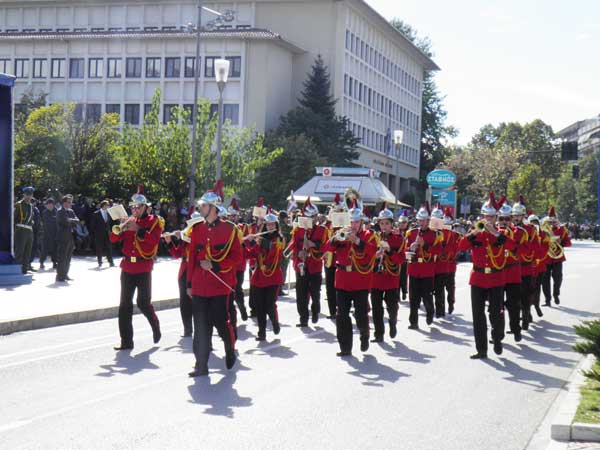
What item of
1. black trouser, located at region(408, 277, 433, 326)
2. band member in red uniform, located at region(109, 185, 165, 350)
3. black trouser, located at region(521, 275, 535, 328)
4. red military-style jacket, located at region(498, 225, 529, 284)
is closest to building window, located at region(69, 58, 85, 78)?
black trouser, located at region(408, 277, 433, 326)

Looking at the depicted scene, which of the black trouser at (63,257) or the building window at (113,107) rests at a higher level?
the building window at (113,107)

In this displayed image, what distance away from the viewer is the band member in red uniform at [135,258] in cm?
1223

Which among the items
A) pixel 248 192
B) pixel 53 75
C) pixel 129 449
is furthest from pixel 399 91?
pixel 129 449

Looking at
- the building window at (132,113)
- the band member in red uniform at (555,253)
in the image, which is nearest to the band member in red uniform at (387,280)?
the band member in red uniform at (555,253)

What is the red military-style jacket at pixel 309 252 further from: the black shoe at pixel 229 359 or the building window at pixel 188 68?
the building window at pixel 188 68

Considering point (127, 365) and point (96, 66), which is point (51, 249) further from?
point (96, 66)

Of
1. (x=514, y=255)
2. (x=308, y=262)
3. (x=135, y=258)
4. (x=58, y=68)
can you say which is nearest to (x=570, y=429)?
(x=135, y=258)

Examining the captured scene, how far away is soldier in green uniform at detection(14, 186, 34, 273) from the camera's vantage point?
Answer: 22438mm

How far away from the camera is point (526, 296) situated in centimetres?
1633

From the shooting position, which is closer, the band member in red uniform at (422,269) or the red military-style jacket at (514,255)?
the red military-style jacket at (514,255)

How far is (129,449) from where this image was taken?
22.8 ft

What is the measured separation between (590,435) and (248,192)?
133 ft

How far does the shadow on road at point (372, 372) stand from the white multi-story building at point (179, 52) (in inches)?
2030

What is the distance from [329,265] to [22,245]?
11159 mm
